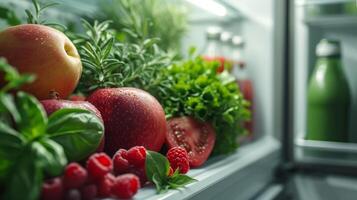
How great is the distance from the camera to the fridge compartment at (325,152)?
140 centimetres

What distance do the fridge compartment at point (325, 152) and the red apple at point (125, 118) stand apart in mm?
846

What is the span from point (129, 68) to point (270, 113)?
0.81 m

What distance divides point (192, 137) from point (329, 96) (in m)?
0.69

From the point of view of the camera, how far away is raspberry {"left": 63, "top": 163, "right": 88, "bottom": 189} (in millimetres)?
485

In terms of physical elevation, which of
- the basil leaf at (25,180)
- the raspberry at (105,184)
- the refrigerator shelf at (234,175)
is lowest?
the refrigerator shelf at (234,175)

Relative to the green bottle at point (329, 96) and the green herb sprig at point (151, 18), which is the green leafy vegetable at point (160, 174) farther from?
the green bottle at point (329, 96)

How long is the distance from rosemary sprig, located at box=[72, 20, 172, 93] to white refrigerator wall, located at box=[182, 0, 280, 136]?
615 millimetres

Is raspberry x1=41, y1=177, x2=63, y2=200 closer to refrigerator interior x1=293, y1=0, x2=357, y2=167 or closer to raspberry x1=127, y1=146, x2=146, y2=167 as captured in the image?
raspberry x1=127, y1=146, x2=146, y2=167

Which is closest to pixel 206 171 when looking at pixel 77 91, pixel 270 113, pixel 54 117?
pixel 77 91

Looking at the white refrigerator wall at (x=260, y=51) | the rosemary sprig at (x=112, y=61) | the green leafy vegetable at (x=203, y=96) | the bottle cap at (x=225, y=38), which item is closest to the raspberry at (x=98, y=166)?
the rosemary sprig at (x=112, y=61)

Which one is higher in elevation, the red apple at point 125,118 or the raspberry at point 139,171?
the red apple at point 125,118

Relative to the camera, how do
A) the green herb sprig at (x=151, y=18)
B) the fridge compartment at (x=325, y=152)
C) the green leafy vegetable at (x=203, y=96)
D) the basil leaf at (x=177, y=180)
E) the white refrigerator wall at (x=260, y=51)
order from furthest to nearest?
the white refrigerator wall at (x=260, y=51), the fridge compartment at (x=325, y=152), the green herb sprig at (x=151, y=18), the green leafy vegetable at (x=203, y=96), the basil leaf at (x=177, y=180)

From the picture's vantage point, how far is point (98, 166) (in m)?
0.52

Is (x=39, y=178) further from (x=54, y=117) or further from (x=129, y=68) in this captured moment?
(x=129, y=68)
